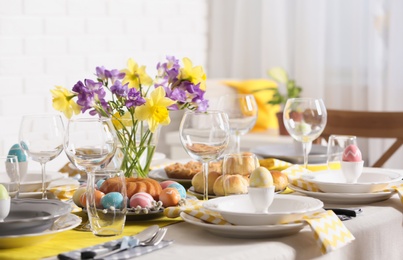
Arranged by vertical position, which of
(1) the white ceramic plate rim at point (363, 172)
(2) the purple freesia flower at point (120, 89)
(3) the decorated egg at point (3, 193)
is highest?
(2) the purple freesia flower at point (120, 89)

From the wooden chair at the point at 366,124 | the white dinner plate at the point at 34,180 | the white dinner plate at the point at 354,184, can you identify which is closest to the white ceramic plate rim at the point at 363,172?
the white dinner plate at the point at 354,184

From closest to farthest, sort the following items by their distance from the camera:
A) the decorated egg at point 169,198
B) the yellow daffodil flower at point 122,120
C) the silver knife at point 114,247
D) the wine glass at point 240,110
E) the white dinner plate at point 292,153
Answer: the silver knife at point 114,247 → the decorated egg at point 169,198 → the yellow daffodil flower at point 122,120 → the wine glass at point 240,110 → the white dinner plate at point 292,153

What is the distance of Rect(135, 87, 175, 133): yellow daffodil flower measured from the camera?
1.71 meters

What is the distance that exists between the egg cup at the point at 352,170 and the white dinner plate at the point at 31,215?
0.66m

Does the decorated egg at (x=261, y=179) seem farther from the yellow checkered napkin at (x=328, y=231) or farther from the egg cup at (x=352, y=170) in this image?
the egg cup at (x=352, y=170)

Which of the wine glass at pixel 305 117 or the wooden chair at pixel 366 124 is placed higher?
the wine glass at pixel 305 117

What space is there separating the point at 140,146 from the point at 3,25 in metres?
1.95

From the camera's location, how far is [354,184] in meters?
1.69

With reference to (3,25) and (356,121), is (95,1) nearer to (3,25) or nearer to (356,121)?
(3,25)

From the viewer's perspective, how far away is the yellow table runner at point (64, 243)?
49.6 inches

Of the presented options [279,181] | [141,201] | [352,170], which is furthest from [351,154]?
[141,201]

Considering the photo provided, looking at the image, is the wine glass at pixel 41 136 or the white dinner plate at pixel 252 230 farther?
the wine glass at pixel 41 136

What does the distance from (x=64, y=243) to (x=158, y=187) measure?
0.32 m

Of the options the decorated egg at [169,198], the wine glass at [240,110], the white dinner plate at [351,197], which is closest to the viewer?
the decorated egg at [169,198]
